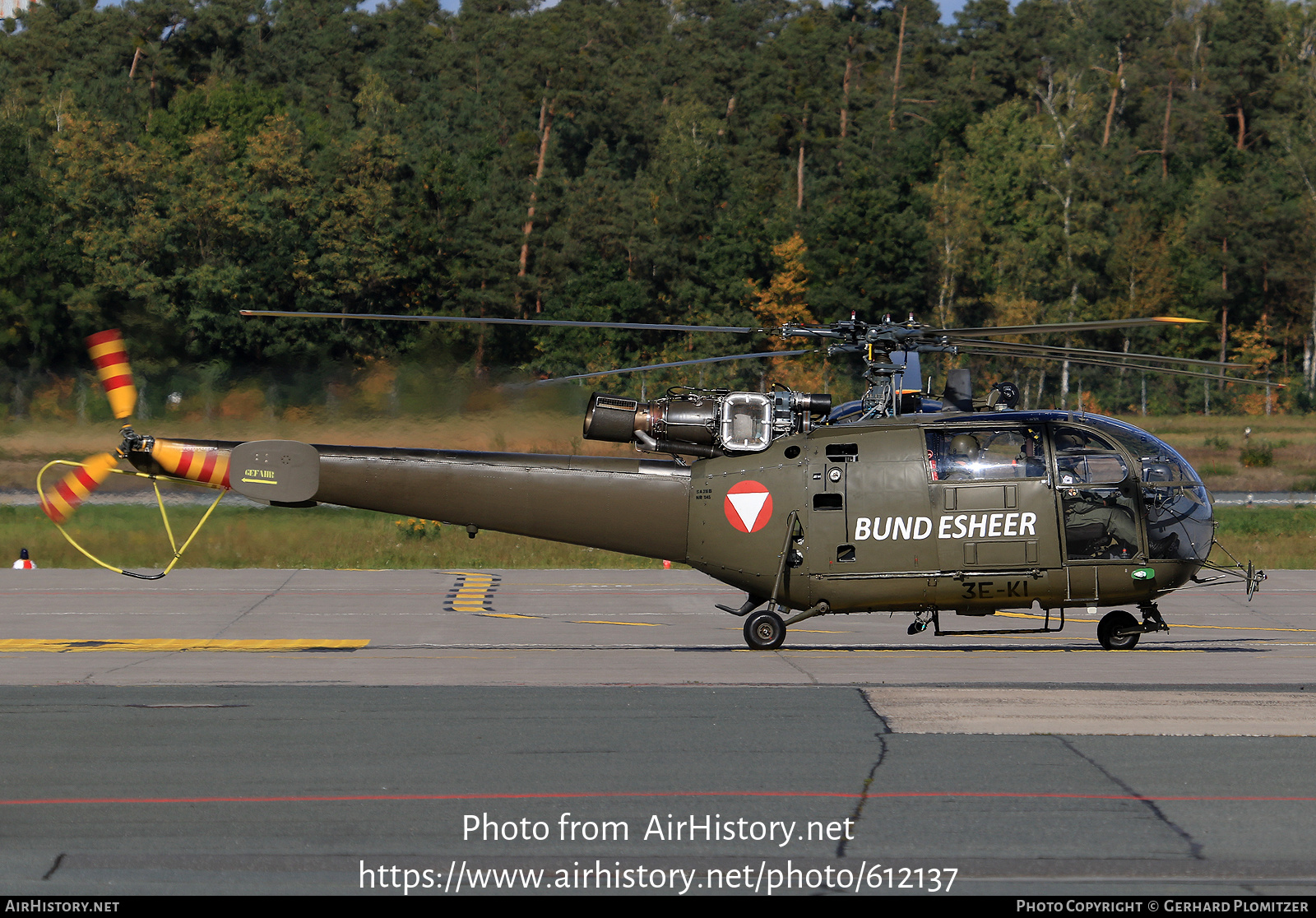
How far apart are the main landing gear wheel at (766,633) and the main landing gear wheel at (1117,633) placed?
14.4 feet

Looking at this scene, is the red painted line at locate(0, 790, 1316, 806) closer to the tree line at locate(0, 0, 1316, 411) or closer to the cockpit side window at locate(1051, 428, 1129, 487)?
the cockpit side window at locate(1051, 428, 1129, 487)

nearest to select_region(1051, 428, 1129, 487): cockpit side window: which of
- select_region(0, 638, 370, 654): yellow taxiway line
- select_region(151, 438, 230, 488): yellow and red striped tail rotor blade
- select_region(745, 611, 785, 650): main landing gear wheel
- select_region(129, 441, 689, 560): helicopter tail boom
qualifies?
select_region(745, 611, 785, 650): main landing gear wheel

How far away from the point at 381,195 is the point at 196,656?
187 ft

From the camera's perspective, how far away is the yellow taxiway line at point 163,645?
17797 millimetres

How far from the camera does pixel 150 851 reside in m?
9.06

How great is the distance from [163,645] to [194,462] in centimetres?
285

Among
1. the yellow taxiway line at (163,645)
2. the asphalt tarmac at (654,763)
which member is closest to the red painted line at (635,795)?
the asphalt tarmac at (654,763)

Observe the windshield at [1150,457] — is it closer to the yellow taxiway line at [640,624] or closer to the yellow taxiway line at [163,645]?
the yellow taxiway line at [640,624]

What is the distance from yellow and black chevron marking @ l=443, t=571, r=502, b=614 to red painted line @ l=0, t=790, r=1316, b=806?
478 inches

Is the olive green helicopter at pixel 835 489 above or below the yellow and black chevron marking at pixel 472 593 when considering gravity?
above

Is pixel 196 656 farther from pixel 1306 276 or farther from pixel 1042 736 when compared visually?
pixel 1306 276

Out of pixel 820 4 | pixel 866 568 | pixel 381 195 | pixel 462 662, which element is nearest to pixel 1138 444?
pixel 866 568

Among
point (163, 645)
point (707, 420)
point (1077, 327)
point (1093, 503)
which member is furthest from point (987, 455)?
point (163, 645)

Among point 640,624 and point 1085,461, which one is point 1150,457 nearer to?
point 1085,461
